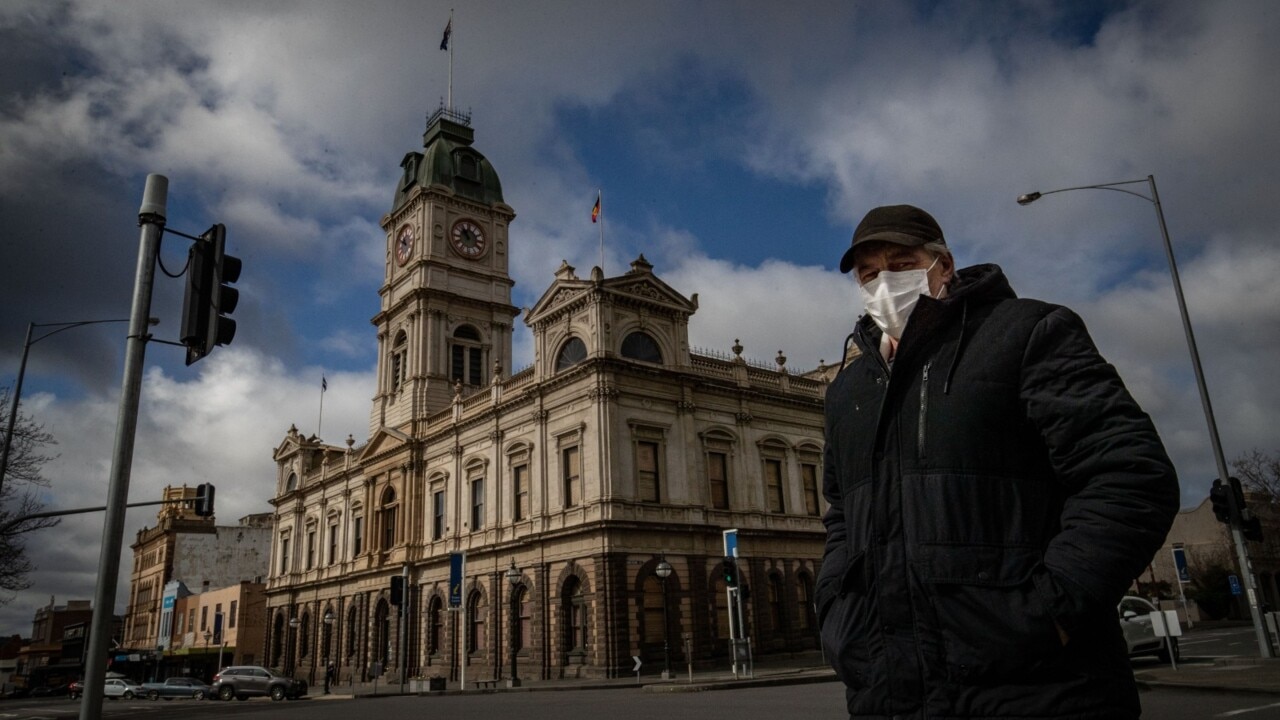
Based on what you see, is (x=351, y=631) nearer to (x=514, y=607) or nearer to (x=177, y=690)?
(x=177, y=690)

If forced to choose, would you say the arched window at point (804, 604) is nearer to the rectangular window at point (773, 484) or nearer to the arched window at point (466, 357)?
the rectangular window at point (773, 484)

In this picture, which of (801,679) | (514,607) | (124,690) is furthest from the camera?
(124,690)

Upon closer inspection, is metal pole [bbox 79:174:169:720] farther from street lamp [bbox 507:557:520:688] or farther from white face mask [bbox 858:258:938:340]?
street lamp [bbox 507:557:520:688]

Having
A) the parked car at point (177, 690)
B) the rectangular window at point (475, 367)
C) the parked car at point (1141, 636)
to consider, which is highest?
the rectangular window at point (475, 367)

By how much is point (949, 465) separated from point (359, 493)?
51782 millimetres

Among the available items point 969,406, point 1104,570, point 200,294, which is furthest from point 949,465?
point 200,294

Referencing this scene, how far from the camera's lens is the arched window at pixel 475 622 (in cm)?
3825

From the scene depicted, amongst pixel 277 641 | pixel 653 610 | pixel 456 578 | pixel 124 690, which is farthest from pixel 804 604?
pixel 277 641

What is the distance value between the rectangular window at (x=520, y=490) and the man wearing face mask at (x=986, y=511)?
3504cm

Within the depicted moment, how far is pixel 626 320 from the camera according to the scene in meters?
35.8

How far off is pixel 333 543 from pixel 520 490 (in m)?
21.9

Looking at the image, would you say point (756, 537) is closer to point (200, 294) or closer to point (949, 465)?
point (200, 294)

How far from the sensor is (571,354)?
3675 centimetres

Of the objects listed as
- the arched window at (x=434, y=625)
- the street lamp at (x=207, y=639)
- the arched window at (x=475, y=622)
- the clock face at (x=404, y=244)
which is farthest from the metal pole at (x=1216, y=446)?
the street lamp at (x=207, y=639)
